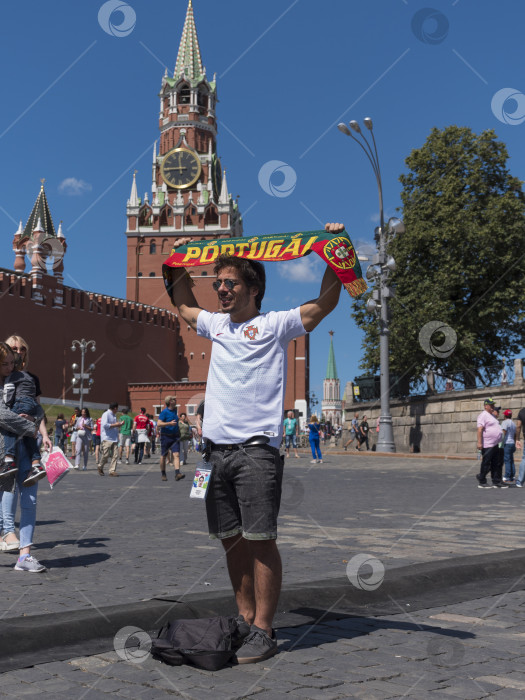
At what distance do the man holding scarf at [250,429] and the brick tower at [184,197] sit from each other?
69.9 meters

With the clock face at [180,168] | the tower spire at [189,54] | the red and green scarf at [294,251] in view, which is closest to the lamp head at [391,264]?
the red and green scarf at [294,251]

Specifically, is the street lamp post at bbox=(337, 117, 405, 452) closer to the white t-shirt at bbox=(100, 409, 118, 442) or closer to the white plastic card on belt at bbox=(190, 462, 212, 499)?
the white t-shirt at bbox=(100, 409, 118, 442)

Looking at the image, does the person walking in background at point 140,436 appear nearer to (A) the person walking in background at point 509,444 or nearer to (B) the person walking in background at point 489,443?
(A) the person walking in background at point 509,444

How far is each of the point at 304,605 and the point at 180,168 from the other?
8268cm

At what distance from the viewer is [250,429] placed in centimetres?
360

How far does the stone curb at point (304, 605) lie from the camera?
347cm

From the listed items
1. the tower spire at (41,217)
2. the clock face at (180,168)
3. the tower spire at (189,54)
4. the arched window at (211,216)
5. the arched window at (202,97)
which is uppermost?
the tower spire at (189,54)

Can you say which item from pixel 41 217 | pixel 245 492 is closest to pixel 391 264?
pixel 245 492

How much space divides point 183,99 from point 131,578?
86649 mm

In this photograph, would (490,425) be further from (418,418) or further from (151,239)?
(151,239)

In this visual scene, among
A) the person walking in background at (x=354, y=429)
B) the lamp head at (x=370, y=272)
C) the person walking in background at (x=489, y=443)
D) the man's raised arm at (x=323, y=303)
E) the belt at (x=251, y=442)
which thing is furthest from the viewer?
the person walking in background at (x=354, y=429)

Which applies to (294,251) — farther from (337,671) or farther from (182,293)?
(337,671)

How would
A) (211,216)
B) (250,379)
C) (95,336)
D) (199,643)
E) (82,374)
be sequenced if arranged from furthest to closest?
(211,216) < (95,336) < (82,374) < (250,379) < (199,643)

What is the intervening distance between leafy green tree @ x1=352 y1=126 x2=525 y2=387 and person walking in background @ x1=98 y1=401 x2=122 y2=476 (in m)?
14.4
